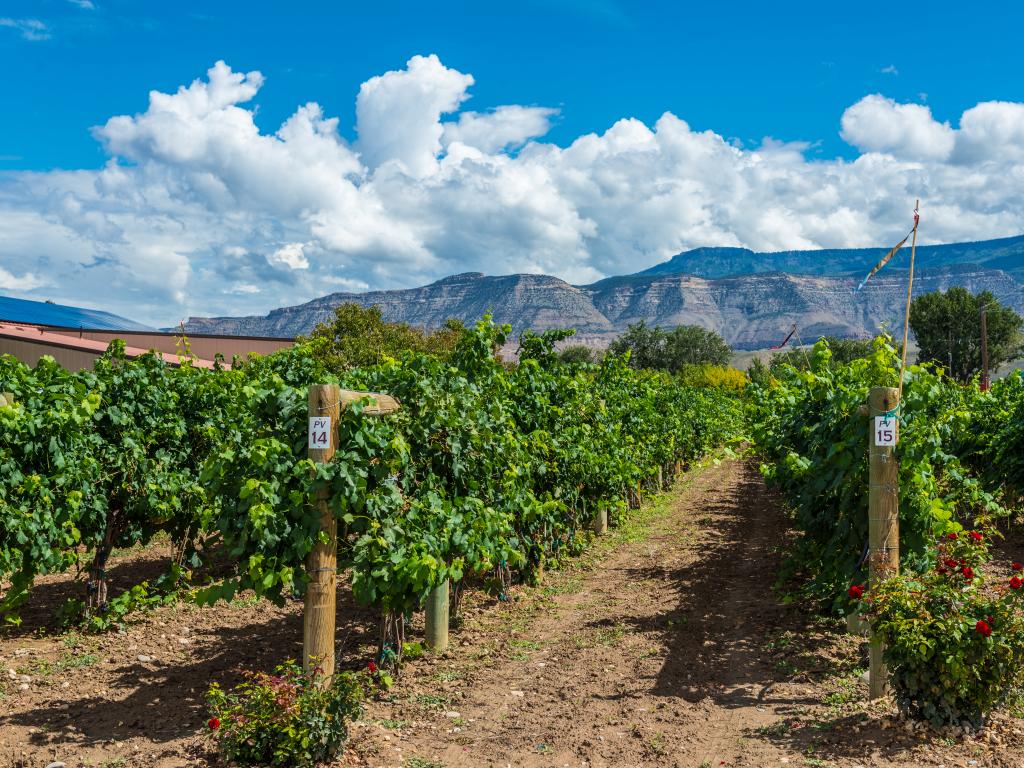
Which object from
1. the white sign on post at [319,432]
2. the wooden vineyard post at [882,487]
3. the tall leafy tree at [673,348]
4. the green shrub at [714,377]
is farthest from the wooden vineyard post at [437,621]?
the tall leafy tree at [673,348]

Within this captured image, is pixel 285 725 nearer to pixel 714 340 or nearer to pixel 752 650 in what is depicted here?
pixel 752 650

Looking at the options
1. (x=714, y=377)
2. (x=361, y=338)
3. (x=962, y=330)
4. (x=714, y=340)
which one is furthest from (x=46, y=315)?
(x=962, y=330)

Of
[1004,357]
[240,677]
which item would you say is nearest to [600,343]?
[1004,357]

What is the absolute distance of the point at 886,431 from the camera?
5055mm

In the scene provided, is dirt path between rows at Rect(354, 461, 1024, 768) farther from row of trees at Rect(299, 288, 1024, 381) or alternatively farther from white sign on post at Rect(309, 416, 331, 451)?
row of trees at Rect(299, 288, 1024, 381)

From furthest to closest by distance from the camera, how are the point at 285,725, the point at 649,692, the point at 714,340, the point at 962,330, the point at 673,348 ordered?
the point at 714,340
the point at 673,348
the point at 962,330
the point at 649,692
the point at 285,725

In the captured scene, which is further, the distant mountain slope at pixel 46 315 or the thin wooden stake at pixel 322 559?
the distant mountain slope at pixel 46 315

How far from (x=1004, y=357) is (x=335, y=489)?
74.5 meters

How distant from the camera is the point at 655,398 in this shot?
1725 centimetres

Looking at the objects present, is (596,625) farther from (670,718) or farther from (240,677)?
(240,677)

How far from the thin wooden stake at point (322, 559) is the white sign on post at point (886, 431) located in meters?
3.48

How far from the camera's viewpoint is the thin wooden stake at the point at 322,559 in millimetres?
4797

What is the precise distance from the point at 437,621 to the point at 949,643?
12.1 feet

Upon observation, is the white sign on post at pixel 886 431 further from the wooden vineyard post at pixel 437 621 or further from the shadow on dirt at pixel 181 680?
the shadow on dirt at pixel 181 680
